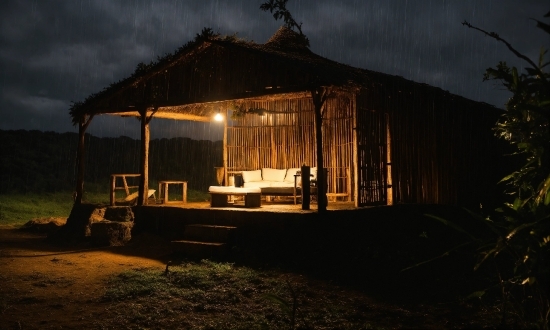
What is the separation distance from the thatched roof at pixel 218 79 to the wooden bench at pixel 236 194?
2.07m

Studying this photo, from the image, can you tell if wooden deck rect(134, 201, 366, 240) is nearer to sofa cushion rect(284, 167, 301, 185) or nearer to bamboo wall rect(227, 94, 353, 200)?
sofa cushion rect(284, 167, 301, 185)

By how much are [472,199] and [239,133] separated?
7.04 meters

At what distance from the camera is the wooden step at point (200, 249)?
9.34m

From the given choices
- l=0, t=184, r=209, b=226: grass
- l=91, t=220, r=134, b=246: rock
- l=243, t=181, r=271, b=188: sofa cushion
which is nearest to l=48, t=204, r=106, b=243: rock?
l=91, t=220, r=134, b=246: rock

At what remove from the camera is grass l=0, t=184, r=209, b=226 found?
1636cm

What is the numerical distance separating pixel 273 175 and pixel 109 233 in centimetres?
459

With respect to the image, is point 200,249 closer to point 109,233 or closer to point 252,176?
point 109,233

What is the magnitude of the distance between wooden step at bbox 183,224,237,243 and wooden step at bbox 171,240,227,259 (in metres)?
0.27

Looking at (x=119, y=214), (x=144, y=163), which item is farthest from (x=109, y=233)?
(x=144, y=163)

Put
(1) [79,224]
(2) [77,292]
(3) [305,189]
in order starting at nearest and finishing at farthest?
(2) [77,292] → (3) [305,189] → (1) [79,224]

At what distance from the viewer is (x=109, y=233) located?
1112cm

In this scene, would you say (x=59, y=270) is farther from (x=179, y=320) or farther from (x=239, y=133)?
(x=239, y=133)

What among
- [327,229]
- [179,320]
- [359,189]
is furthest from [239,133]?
[179,320]

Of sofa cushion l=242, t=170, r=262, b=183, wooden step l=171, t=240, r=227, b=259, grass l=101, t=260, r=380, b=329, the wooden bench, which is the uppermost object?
sofa cushion l=242, t=170, r=262, b=183
